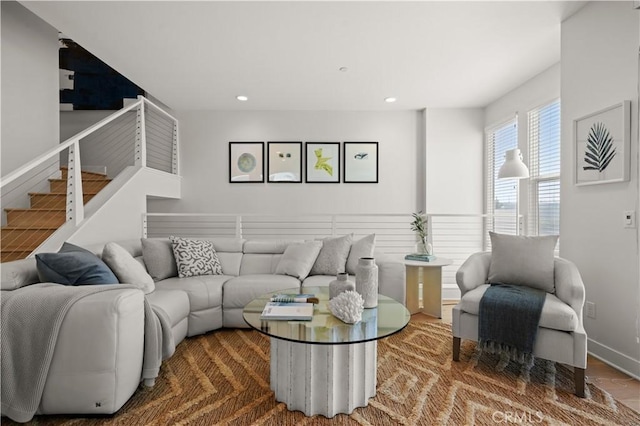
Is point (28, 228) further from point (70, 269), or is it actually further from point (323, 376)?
point (323, 376)

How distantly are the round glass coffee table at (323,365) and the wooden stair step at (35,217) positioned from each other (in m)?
2.77

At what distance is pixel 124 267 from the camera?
2623mm

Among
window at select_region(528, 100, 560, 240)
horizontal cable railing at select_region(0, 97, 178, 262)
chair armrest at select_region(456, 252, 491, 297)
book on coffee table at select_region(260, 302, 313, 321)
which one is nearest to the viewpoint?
book on coffee table at select_region(260, 302, 313, 321)

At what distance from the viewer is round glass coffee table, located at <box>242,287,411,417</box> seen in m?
1.80

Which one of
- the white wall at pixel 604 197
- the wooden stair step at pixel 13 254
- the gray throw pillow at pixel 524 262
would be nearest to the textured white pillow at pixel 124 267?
the wooden stair step at pixel 13 254

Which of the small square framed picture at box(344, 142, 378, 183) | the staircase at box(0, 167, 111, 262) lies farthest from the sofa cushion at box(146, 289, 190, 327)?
the small square framed picture at box(344, 142, 378, 183)

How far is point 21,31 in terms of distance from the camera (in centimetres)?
366

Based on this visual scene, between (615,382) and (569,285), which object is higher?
(569,285)

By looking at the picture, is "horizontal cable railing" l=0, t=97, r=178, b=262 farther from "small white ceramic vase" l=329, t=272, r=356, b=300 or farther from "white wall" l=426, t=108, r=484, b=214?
"white wall" l=426, t=108, r=484, b=214

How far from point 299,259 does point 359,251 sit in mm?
597

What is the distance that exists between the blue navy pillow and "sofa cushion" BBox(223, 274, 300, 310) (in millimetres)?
1032

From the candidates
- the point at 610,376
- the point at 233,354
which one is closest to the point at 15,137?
the point at 233,354

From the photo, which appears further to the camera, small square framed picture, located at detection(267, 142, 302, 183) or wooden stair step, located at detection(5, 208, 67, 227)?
small square framed picture, located at detection(267, 142, 302, 183)

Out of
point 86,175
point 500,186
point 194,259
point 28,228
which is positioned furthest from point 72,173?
point 500,186
